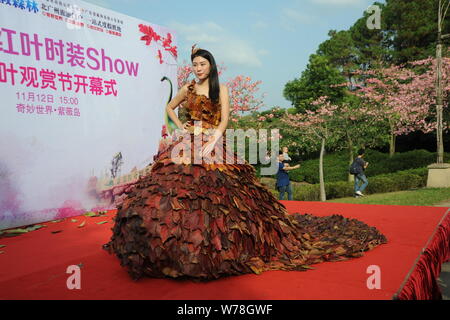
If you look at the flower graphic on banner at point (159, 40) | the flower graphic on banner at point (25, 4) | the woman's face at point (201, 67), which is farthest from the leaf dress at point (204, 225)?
the flower graphic on banner at point (159, 40)

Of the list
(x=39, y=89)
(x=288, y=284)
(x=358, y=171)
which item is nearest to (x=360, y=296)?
(x=288, y=284)

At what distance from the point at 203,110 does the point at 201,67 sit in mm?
371

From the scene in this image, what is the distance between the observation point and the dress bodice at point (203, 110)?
2.82 m

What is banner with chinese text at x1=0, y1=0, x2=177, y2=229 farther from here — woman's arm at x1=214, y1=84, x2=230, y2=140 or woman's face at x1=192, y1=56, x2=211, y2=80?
woman's arm at x1=214, y1=84, x2=230, y2=140

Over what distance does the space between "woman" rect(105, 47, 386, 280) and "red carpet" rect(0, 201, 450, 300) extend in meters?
0.11

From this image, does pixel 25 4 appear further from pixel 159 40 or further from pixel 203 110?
pixel 203 110

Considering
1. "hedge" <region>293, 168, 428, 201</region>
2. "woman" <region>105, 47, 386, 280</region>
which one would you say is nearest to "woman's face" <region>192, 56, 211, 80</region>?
"woman" <region>105, 47, 386, 280</region>

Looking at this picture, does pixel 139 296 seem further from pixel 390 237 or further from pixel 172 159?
pixel 390 237

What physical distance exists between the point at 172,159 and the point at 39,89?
3.31m

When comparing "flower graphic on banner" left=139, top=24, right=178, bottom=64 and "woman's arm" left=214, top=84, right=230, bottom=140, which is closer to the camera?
"woman's arm" left=214, top=84, right=230, bottom=140

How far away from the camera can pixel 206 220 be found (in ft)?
7.63

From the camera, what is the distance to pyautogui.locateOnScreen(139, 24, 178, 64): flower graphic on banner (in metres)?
6.49

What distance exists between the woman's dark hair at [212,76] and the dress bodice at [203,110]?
0.05 m

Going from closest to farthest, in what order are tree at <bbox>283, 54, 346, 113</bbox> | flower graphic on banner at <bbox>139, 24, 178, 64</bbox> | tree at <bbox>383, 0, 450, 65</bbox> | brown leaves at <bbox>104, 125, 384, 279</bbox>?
brown leaves at <bbox>104, 125, 384, 279</bbox>
flower graphic on banner at <bbox>139, 24, 178, 64</bbox>
tree at <bbox>283, 54, 346, 113</bbox>
tree at <bbox>383, 0, 450, 65</bbox>
